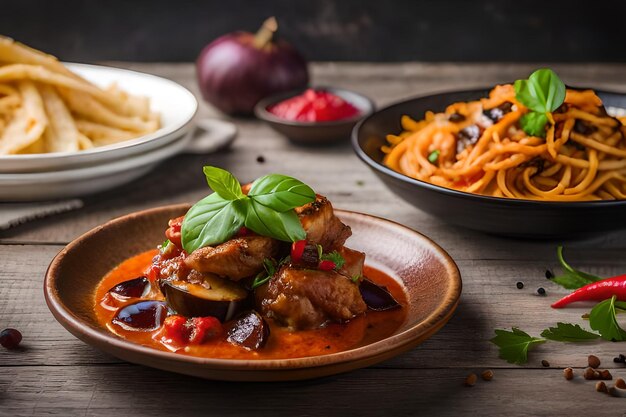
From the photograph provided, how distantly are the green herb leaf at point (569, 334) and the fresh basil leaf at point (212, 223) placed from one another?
3.99 ft

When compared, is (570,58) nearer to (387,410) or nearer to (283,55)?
(283,55)

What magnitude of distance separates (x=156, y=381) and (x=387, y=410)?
0.76 meters

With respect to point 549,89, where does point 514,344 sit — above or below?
below

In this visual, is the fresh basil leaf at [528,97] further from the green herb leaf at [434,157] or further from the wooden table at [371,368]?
the wooden table at [371,368]

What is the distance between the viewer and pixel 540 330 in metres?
3.11

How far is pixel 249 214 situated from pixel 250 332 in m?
0.40

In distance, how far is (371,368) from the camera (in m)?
2.78

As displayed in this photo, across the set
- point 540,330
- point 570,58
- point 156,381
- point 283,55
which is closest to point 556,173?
point 540,330

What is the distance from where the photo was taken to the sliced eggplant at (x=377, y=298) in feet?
9.82

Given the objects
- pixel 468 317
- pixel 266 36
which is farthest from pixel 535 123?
pixel 266 36

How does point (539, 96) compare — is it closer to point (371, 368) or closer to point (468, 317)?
point (468, 317)

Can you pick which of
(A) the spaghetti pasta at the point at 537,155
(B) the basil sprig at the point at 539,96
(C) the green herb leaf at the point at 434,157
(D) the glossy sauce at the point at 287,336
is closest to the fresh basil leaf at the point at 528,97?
(B) the basil sprig at the point at 539,96

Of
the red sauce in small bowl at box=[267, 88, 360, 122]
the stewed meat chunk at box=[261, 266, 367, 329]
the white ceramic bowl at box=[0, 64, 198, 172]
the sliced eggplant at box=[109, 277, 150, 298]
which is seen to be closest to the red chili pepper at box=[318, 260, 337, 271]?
the stewed meat chunk at box=[261, 266, 367, 329]

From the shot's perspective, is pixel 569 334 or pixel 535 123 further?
pixel 535 123
